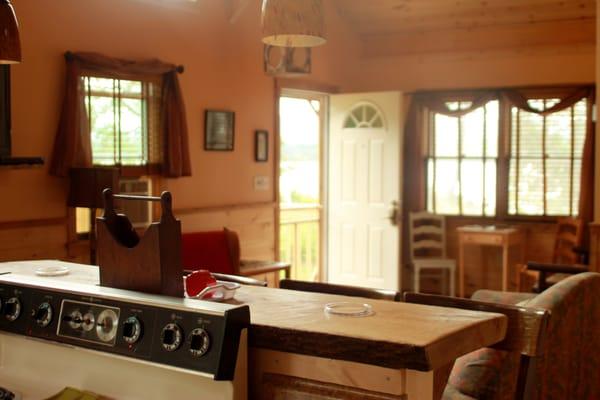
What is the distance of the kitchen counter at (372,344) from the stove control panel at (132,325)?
0.09 m

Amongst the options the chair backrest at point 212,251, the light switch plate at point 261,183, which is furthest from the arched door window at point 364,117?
the chair backrest at point 212,251

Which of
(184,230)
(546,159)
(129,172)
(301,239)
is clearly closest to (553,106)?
(546,159)

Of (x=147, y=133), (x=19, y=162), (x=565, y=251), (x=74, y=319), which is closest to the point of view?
(x=74, y=319)

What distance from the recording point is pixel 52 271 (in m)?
2.28

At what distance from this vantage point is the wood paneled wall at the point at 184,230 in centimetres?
439

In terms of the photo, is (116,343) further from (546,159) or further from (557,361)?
(546,159)

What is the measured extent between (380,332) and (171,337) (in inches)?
17.6

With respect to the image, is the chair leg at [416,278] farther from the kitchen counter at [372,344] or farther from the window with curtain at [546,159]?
the kitchen counter at [372,344]

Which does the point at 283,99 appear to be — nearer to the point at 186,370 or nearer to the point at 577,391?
the point at 577,391

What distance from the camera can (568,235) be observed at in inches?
255

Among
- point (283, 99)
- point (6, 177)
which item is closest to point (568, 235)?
point (283, 99)

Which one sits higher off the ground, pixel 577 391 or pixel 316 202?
pixel 316 202

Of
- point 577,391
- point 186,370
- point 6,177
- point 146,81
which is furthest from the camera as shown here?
point 146,81

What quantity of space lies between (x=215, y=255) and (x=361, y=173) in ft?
7.27
